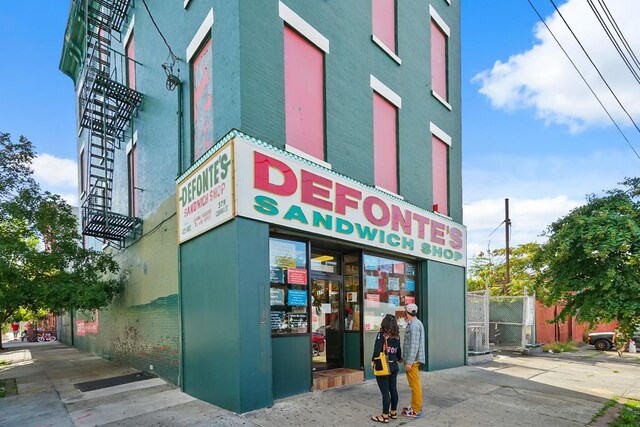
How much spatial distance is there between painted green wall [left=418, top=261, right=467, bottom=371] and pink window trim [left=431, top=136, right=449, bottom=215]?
1.90m

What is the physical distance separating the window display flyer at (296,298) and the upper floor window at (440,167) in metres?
5.94

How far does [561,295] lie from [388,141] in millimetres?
5183

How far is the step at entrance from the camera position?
26.2 feet

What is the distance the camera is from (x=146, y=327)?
34.5 feet

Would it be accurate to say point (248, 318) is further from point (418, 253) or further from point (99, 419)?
point (418, 253)

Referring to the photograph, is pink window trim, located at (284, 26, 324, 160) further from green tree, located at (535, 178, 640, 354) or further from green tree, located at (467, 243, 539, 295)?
green tree, located at (467, 243, 539, 295)

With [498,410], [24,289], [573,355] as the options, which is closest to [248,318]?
[498,410]

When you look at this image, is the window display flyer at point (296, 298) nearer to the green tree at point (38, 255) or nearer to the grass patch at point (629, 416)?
the grass patch at point (629, 416)

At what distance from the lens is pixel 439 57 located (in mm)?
13328

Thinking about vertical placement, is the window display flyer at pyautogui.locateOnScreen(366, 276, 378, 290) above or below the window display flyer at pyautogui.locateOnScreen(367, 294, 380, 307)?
above

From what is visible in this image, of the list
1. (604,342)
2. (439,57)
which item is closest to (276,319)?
(439,57)

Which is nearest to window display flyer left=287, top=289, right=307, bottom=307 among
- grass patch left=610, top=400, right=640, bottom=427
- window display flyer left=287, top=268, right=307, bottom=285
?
window display flyer left=287, top=268, right=307, bottom=285

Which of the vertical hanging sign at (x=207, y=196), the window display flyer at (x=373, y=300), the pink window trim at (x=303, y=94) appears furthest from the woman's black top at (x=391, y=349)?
the pink window trim at (x=303, y=94)

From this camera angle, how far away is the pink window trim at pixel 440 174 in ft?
41.1
